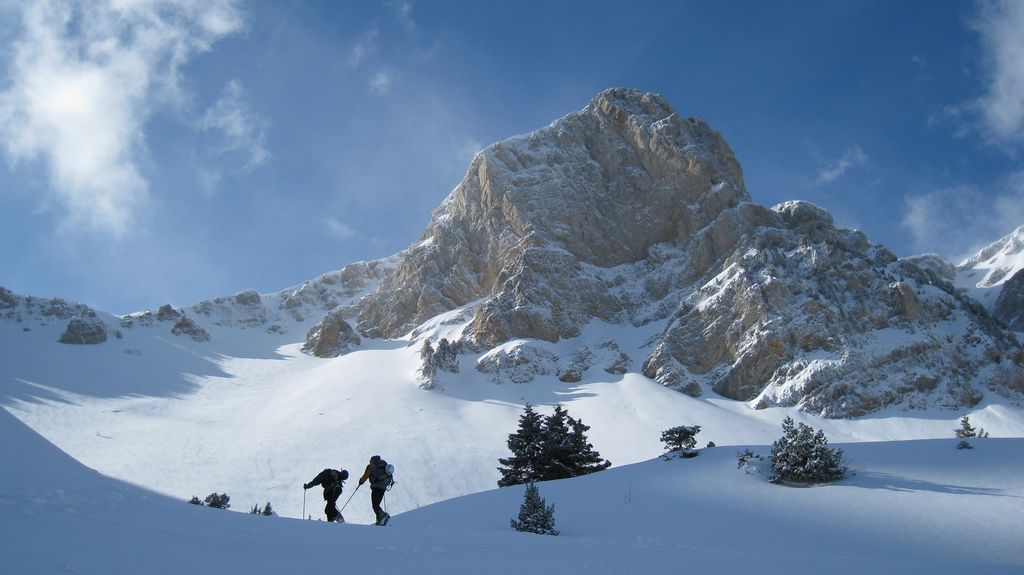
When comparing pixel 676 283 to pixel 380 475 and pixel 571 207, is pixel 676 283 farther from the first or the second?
pixel 380 475

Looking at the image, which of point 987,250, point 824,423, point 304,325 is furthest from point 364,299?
point 987,250

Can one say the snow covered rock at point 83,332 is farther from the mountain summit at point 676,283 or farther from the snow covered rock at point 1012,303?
the snow covered rock at point 1012,303

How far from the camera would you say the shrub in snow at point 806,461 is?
14.1 meters

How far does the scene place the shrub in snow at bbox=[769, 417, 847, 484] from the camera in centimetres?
1415

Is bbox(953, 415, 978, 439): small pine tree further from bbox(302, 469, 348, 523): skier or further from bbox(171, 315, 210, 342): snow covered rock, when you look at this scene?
bbox(171, 315, 210, 342): snow covered rock

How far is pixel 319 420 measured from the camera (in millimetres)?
48562

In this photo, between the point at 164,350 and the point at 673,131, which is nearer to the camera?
the point at 164,350

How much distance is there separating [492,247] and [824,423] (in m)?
47.9

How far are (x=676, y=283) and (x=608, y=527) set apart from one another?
226 ft

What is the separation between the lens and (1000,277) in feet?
363

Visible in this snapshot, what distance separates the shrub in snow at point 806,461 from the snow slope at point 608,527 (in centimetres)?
39

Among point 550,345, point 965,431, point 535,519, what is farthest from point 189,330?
point 535,519

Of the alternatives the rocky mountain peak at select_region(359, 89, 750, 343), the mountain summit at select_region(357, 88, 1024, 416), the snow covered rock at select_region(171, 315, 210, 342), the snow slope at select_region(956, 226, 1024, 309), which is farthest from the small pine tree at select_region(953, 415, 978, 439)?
the snow covered rock at select_region(171, 315, 210, 342)

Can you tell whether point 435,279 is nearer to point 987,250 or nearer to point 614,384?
point 614,384
